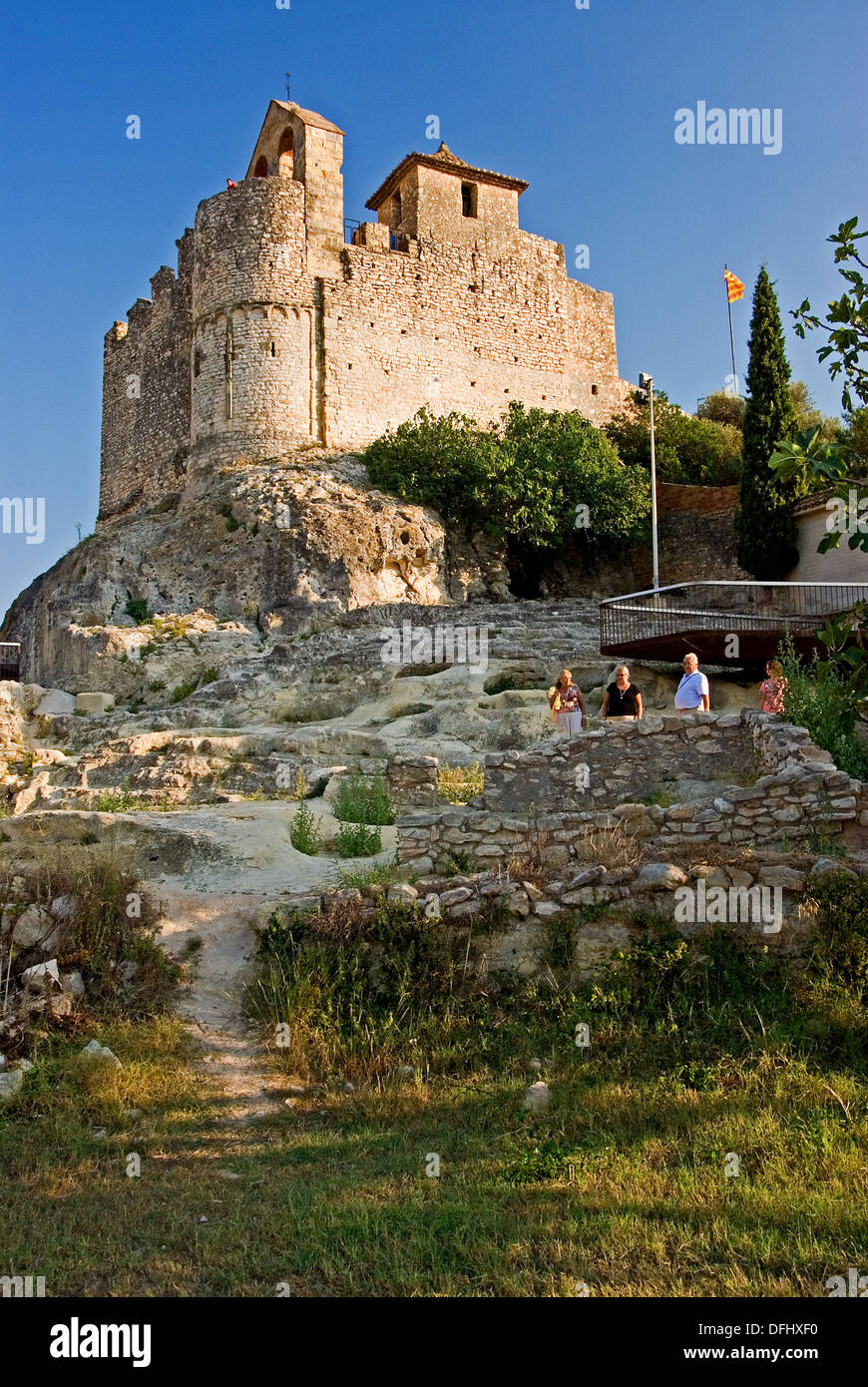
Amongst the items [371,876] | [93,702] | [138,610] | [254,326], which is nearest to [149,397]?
[254,326]

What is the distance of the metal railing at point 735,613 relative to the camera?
59.5 ft

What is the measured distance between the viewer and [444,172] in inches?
1407

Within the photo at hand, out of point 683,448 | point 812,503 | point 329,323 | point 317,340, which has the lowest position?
point 812,503

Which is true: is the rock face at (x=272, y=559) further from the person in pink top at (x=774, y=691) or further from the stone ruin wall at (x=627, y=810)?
the stone ruin wall at (x=627, y=810)

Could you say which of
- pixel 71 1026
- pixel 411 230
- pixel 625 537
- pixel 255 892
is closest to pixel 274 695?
pixel 255 892

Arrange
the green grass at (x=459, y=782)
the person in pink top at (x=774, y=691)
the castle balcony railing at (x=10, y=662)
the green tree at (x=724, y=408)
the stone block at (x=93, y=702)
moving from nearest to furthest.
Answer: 1. the green grass at (x=459, y=782)
2. the person in pink top at (x=774, y=691)
3. the stone block at (x=93, y=702)
4. the castle balcony railing at (x=10, y=662)
5. the green tree at (x=724, y=408)

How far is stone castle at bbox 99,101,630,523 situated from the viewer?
1224 inches

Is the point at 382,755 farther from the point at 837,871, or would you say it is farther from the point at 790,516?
the point at 790,516

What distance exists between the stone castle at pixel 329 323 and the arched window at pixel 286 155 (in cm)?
8

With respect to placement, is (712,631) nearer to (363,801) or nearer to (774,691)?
(774,691)

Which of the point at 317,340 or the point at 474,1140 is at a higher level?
the point at 317,340
